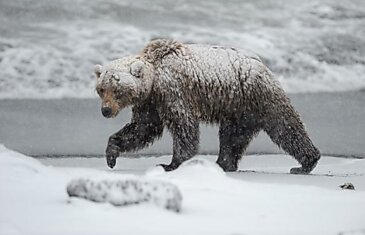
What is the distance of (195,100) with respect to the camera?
322 inches

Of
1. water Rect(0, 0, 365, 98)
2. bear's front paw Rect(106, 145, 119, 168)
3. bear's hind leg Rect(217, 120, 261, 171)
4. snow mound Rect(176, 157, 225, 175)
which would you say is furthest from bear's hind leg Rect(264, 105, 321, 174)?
water Rect(0, 0, 365, 98)

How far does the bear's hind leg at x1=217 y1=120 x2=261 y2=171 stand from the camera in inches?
341

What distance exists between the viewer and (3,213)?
500 cm

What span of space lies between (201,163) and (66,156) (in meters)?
4.52

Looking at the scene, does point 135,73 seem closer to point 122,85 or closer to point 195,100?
point 122,85

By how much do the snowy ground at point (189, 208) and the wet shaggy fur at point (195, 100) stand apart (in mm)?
1797

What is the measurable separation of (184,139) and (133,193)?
10.3 ft

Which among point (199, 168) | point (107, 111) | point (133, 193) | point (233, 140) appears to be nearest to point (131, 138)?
point (107, 111)

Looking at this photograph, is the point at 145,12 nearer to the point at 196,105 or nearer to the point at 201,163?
the point at 196,105

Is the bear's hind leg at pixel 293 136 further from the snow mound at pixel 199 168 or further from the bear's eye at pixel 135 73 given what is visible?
the snow mound at pixel 199 168

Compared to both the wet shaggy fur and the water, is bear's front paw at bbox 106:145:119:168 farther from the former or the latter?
the water

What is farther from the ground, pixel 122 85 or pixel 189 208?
pixel 189 208

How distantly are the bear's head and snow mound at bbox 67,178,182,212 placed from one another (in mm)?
3030

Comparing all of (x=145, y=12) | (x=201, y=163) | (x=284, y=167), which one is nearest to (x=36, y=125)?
(x=284, y=167)
